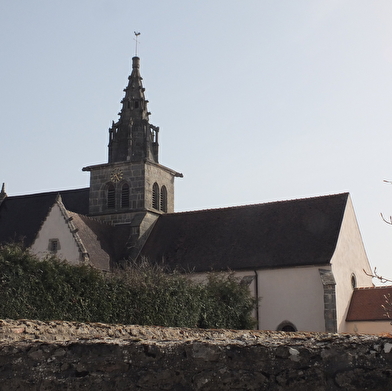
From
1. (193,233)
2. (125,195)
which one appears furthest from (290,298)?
(125,195)

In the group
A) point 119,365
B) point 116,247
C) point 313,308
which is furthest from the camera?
point 116,247

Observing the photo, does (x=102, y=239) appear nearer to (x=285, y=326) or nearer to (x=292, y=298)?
(x=292, y=298)

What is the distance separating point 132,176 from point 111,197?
1.68m

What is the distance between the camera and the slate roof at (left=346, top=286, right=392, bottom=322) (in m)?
26.5

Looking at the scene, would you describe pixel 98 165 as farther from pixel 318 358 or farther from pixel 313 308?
pixel 318 358

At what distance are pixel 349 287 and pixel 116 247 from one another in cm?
1152

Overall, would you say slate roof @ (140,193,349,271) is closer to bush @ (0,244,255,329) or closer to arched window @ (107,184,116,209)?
arched window @ (107,184,116,209)

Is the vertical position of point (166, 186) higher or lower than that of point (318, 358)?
higher

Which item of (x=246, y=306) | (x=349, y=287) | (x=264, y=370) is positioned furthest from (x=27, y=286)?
(x=349, y=287)

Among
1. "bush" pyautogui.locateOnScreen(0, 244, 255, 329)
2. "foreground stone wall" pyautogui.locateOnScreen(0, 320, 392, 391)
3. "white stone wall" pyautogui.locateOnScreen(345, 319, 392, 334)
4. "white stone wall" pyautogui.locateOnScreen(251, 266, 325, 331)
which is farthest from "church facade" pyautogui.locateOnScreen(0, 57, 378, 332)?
"foreground stone wall" pyautogui.locateOnScreen(0, 320, 392, 391)

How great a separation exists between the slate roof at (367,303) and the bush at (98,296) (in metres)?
7.43

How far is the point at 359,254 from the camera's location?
30.8m

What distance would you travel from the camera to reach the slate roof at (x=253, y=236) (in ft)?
92.8

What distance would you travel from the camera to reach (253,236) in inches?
1193
